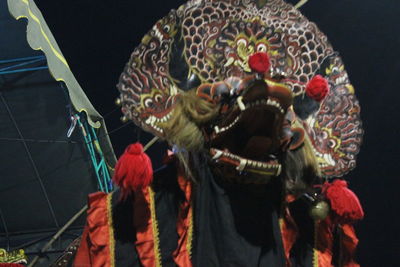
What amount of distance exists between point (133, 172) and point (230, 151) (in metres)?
0.18

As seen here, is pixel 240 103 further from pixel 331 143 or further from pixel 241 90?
pixel 331 143

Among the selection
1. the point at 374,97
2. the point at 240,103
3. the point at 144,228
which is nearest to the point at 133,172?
the point at 144,228

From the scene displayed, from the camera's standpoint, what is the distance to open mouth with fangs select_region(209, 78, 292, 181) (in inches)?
31.1

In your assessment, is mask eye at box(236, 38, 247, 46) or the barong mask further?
mask eye at box(236, 38, 247, 46)

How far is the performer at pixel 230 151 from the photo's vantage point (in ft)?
2.78

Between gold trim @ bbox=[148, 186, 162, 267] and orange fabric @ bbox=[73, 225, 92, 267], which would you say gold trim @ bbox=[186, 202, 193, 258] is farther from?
orange fabric @ bbox=[73, 225, 92, 267]

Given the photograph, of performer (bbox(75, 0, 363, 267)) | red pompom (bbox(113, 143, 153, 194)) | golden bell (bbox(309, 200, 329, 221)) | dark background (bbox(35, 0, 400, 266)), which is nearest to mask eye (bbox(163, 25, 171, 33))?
performer (bbox(75, 0, 363, 267))

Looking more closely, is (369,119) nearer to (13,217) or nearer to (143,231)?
(143,231)

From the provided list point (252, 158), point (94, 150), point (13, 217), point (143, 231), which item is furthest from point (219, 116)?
point (13, 217)

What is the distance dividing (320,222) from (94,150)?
43.5 inches

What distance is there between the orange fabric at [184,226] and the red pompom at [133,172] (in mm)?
77

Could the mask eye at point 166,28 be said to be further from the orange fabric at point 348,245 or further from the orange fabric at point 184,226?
the orange fabric at point 348,245

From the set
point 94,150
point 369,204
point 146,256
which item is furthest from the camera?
point 94,150

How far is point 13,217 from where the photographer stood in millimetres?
2117
